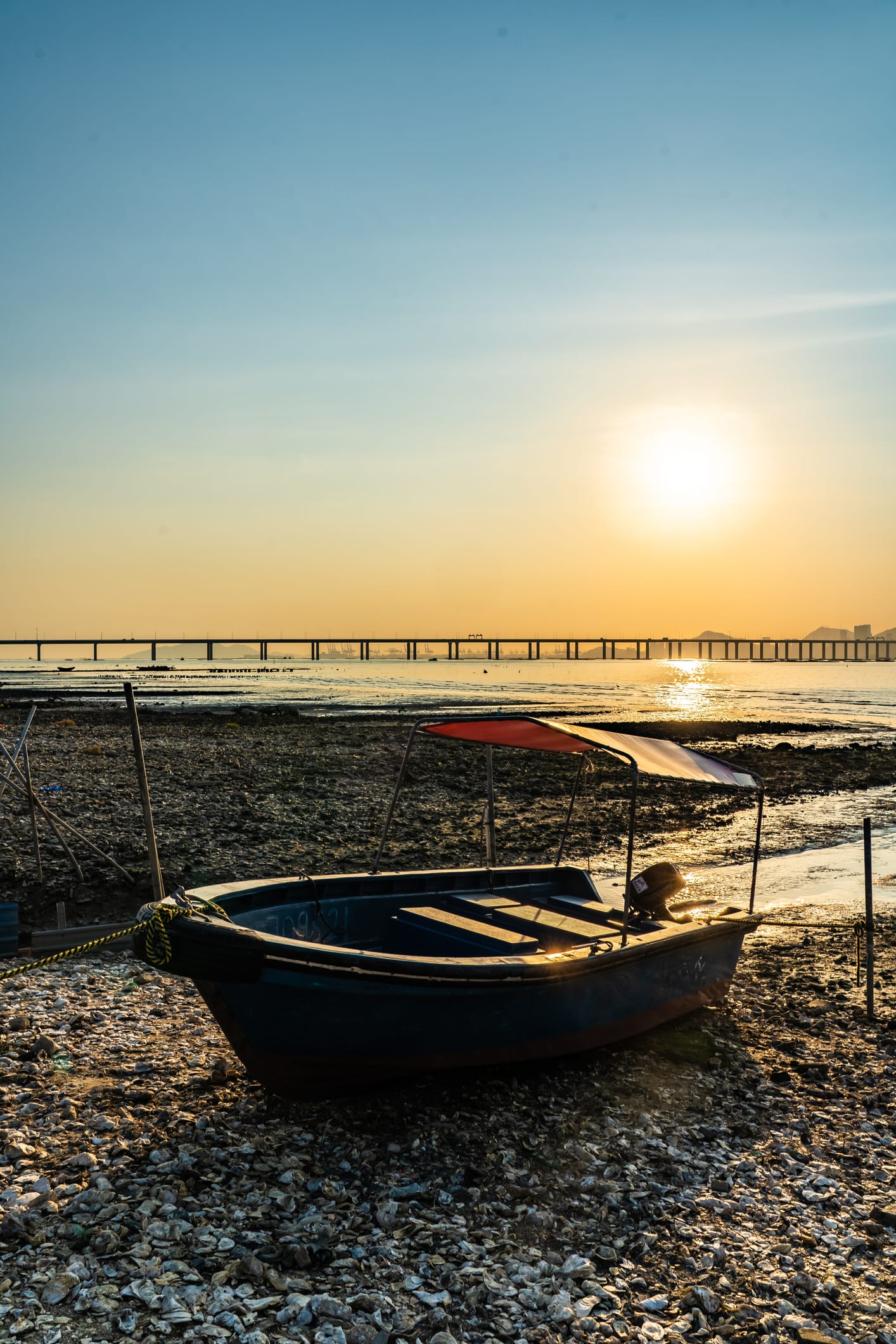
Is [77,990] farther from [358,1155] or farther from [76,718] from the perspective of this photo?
[76,718]

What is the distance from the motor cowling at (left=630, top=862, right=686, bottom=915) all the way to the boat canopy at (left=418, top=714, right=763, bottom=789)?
3.44ft

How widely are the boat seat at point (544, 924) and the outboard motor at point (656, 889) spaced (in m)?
0.60

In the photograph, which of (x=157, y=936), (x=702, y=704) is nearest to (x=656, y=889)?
(x=157, y=936)

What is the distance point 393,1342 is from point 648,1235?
6.20 ft

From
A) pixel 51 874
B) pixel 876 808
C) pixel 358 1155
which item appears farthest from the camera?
pixel 876 808

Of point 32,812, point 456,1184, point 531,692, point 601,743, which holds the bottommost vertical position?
point 531,692

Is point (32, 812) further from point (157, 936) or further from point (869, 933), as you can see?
point (869, 933)

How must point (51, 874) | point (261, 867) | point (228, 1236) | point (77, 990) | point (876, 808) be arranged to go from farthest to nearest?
point (876, 808), point (261, 867), point (51, 874), point (77, 990), point (228, 1236)

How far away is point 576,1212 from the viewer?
6.14 meters

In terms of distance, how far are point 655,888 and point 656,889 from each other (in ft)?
0.03

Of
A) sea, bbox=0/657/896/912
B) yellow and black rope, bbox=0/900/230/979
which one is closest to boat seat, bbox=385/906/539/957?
yellow and black rope, bbox=0/900/230/979

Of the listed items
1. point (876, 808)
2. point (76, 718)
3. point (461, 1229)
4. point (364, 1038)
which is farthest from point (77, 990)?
point (76, 718)

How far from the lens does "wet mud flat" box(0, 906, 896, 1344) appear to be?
200 inches

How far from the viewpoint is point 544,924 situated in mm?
9430
